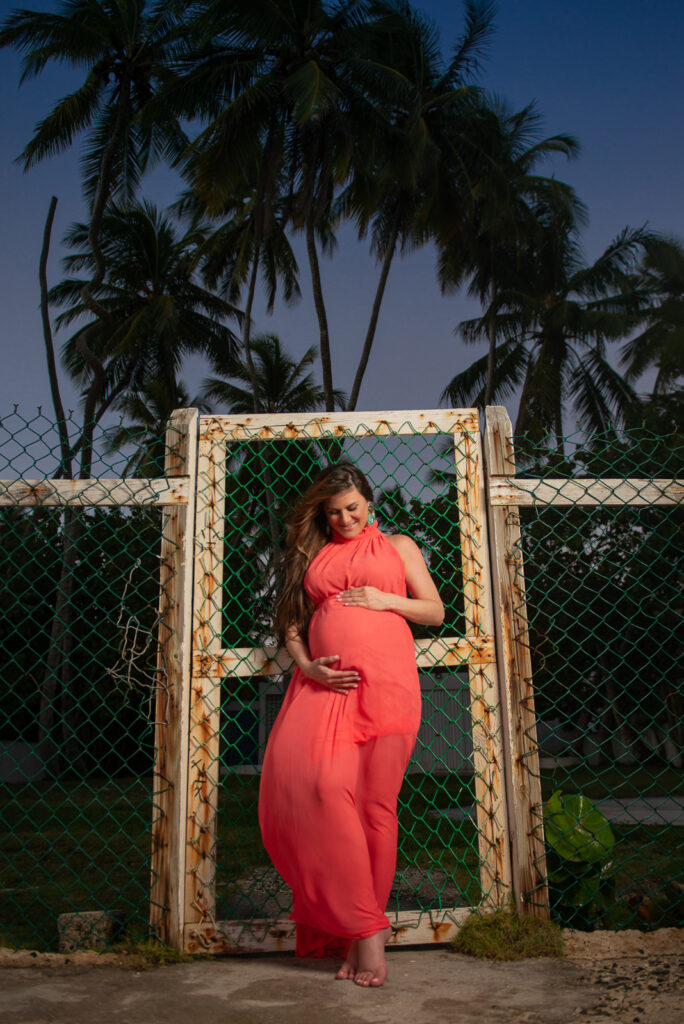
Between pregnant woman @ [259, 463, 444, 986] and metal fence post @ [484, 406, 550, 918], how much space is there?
291 millimetres

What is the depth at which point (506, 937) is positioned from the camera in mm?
2646

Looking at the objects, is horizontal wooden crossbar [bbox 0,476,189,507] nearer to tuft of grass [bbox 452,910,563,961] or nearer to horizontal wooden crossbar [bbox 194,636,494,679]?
horizontal wooden crossbar [bbox 194,636,494,679]

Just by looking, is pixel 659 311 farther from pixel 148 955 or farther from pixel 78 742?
pixel 148 955

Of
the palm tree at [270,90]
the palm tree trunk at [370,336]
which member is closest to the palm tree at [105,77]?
the palm tree at [270,90]

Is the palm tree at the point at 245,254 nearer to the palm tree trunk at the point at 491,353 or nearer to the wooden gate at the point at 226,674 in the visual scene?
the palm tree trunk at the point at 491,353

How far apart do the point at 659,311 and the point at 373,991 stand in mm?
22698

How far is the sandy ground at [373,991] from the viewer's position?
216 centimetres

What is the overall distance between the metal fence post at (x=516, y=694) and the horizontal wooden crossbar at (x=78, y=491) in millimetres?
1172

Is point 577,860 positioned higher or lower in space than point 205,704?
lower

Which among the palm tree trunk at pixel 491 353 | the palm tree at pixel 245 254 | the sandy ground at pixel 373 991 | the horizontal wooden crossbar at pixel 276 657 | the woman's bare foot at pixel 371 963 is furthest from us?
the palm tree trunk at pixel 491 353

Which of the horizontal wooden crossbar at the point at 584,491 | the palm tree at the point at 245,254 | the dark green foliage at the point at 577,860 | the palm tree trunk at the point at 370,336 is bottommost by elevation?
the dark green foliage at the point at 577,860

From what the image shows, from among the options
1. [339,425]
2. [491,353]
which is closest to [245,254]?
[491,353]

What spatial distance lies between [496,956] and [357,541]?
1.42 meters

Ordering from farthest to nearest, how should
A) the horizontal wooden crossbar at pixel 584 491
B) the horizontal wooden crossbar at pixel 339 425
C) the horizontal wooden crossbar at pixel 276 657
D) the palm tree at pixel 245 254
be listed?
1. the palm tree at pixel 245 254
2. the horizontal wooden crossbar at pixel 339 425
3. the horizontal wooden crossbar at pixel 584 491
4. the horizontal wooden crossbar at pixel 276 657
